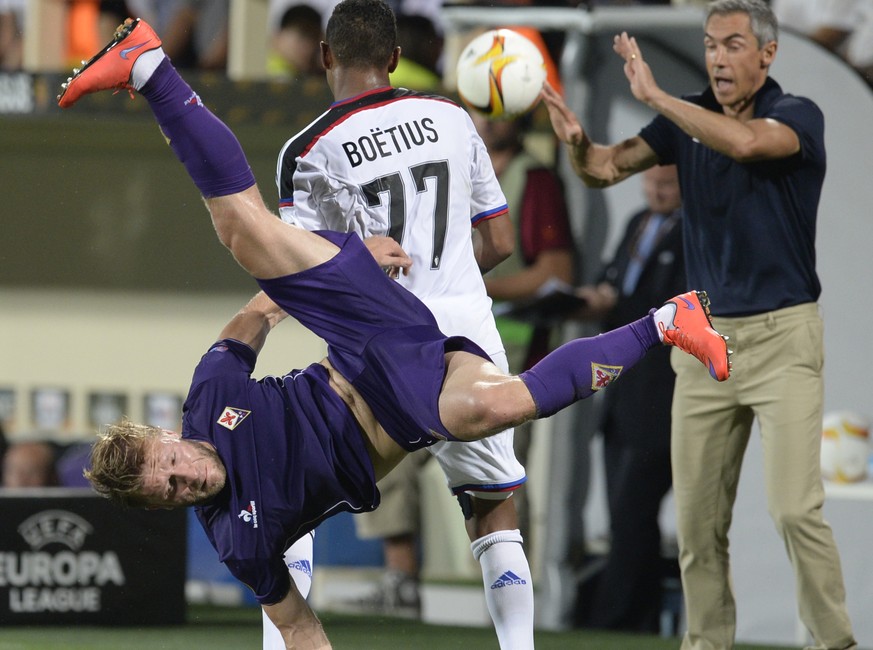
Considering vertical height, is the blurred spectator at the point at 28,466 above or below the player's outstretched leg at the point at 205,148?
below

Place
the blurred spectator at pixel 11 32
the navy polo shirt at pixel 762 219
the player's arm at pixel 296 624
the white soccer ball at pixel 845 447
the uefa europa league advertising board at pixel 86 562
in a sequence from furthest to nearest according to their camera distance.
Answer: the blurred spectator at pixel 11 32, the uefa europa league advertising board at pixel 86 562, the white soccer ball at pixel 845 447, the navy polo shirt at pixel 762 219, the player's arm at pixel 296 624

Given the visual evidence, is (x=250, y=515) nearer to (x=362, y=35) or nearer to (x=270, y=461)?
(x=270, y=461)

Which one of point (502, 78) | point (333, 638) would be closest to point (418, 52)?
point (502, 78)

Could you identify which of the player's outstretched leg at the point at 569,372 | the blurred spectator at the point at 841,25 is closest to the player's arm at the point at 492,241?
the player's outstretched leg at the point at 569,372

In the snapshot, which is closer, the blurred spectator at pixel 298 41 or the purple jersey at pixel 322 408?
the purple jersey at pixel 322 408

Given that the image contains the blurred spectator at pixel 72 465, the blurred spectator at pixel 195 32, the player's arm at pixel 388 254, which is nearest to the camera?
the player's arm at pixel 388 254

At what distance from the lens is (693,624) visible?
503 centimetres

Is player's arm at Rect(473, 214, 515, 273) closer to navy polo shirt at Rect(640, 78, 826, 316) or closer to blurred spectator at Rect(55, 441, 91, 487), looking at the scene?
navy polo shirt at Rect(640, 78, 826, 316)

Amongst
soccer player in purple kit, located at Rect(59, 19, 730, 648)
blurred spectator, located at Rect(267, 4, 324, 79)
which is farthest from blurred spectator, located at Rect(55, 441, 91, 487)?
soccer player in purple kit, located at Rect(59, 19, 730, 648)

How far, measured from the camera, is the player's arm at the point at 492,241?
4.91 m

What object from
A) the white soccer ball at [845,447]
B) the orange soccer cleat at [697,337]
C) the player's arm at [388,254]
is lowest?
the white soccer ball at [845,447]

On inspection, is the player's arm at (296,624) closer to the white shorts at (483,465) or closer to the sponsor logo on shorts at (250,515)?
the sponsor logo on shorts at (250,515)

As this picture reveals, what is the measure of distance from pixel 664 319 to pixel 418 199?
3.01 feet

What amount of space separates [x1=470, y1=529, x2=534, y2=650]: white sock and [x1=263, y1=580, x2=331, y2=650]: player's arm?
72 centimetres
